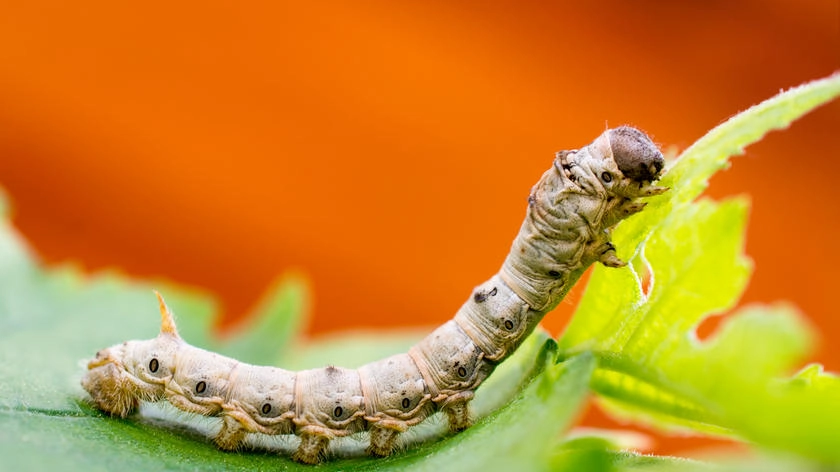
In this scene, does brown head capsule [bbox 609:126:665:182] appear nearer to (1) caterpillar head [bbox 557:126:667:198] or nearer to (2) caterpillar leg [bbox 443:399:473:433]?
(1) caterpillar head [bbox 557:126:667:198]

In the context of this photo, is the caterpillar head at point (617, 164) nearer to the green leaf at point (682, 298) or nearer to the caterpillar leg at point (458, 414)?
the green leaf at point (682, 298)

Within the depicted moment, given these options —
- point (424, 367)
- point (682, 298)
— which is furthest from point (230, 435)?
point (682, 298)

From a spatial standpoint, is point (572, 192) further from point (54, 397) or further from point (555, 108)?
point (555, 108)

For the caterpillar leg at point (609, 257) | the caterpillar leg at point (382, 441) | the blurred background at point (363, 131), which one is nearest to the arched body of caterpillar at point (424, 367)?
the caterpillar leg at point (382, 441)

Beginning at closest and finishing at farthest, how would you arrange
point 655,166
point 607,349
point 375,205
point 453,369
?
1. point 607,349
2. point 655,166
3. point 453,369
4. point 375,205

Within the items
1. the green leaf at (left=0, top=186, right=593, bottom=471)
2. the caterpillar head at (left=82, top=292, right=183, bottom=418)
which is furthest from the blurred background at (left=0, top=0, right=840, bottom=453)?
the caterpillar head at (left=82, top=292, right=183, bottom=418)

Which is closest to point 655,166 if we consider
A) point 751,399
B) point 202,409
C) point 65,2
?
point 751,399

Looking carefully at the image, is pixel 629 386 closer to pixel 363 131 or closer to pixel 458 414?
pixel 458 414
